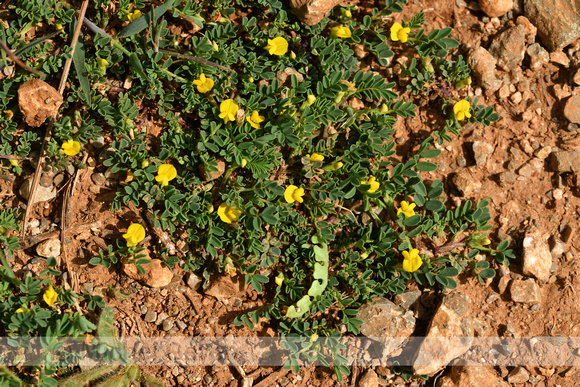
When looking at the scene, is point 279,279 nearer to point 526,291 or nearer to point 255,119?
point 255,119

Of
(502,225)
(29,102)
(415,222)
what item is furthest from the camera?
(502,225)

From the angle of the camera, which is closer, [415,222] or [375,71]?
[415,222]

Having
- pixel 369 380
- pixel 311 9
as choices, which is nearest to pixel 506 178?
pixel 369 380

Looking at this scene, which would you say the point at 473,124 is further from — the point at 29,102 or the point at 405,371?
the point at 29,102

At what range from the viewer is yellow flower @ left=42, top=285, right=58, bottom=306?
341 cm

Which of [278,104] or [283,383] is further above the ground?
[278,104]

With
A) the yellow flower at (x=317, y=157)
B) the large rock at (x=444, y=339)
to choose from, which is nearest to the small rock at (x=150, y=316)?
the yellow flower at (x=317, y=157)

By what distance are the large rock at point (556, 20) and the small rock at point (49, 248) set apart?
435 cm

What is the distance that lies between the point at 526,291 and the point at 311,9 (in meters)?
2.78

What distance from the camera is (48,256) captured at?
3688 millimetres

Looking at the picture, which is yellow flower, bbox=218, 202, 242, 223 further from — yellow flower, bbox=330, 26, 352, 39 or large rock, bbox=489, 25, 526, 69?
large rock, bbox=489, 25, 526, 69

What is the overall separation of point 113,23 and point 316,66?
1.67 metres

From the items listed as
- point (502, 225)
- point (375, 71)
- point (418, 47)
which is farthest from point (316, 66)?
point (502, 225)

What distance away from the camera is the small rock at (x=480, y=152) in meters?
4.11
